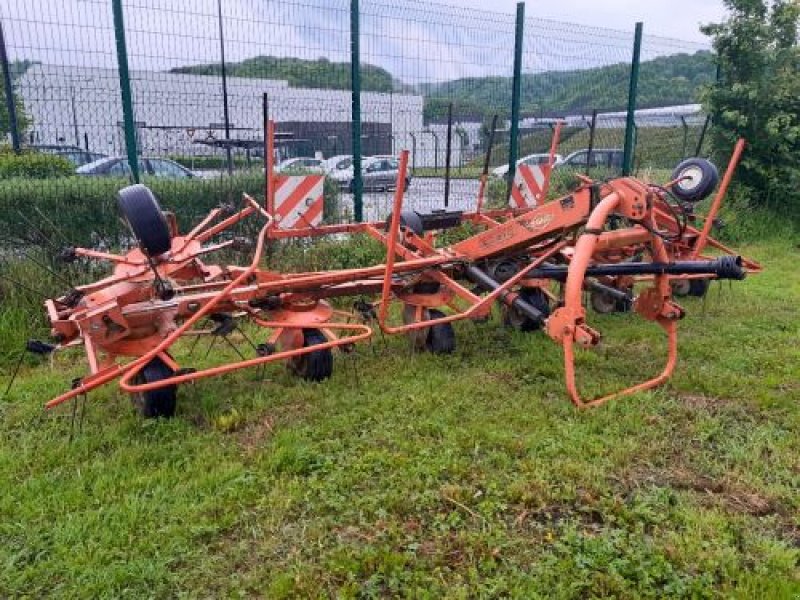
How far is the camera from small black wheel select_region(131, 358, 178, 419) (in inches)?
136

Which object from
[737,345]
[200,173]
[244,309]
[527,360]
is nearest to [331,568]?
[244,309]

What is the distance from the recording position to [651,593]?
87.7 inches

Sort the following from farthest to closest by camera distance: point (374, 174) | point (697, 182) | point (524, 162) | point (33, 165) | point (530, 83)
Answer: point (524, 162), point (530, 83), point (374, 174), point (33, 165), point (697, 182)

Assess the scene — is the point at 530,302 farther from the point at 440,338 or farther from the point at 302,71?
the point at 302,71

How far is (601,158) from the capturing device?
11000 mm

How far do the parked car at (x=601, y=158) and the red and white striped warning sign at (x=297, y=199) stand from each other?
19.7 ft

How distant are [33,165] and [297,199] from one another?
10.1ft

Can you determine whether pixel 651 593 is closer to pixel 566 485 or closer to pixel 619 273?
pixel 566 485

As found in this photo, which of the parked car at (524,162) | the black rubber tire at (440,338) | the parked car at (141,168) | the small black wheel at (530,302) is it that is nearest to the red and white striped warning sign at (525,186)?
the parked car at (524,162)

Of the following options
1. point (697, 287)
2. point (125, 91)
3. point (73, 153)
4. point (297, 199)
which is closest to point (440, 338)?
point (297, 199)

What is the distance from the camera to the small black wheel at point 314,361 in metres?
3.97

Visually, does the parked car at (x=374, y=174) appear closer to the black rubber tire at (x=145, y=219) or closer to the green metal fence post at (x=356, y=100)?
the green metal fence post at (x=356, y=100)

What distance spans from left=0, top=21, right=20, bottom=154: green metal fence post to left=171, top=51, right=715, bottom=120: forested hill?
1.54 meters

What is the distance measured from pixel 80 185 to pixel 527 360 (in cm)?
417
